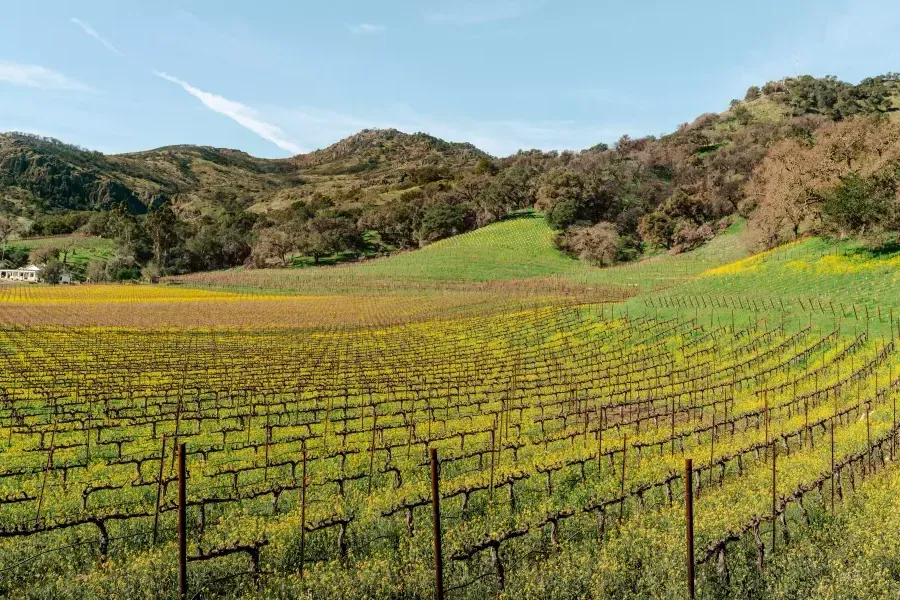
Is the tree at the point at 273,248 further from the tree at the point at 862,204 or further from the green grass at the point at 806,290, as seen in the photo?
the tree at the point at 862,204

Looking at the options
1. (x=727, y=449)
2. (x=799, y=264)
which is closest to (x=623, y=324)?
(x=799, y=264)

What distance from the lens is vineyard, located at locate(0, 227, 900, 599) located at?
30.0 feet

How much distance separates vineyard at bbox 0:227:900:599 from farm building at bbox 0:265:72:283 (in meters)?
73.4

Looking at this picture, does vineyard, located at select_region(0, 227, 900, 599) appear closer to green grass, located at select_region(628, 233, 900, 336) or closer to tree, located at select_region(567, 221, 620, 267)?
green grass, located at select_region(628, 233, 900, 336)

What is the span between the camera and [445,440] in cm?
1780

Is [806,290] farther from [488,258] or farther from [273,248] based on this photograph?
[273,248]

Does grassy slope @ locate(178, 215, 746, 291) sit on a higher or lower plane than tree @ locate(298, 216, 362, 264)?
lower

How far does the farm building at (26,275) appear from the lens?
104m

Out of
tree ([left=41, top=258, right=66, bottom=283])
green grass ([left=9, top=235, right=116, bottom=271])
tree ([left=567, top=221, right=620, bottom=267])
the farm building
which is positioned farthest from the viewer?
green grass ([left=9, top=235, right=116, bottom=271])

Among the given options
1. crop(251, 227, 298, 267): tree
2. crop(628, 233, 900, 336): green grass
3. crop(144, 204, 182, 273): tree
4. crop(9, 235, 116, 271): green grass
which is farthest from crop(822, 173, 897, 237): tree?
crop(9, 235, 116, 271): green grass

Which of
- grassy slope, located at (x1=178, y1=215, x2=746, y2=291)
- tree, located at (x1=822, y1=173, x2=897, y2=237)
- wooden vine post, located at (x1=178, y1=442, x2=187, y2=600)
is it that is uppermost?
tree, located at (x1=822, y1=173, x2=897, y2=237)

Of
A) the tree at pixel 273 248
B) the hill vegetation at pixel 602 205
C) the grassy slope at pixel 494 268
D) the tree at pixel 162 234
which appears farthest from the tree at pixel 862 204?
the tree at pixel 162 234

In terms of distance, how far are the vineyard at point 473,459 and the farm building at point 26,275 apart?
241ft

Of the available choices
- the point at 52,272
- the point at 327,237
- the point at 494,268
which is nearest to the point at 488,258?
the point at 494,268
